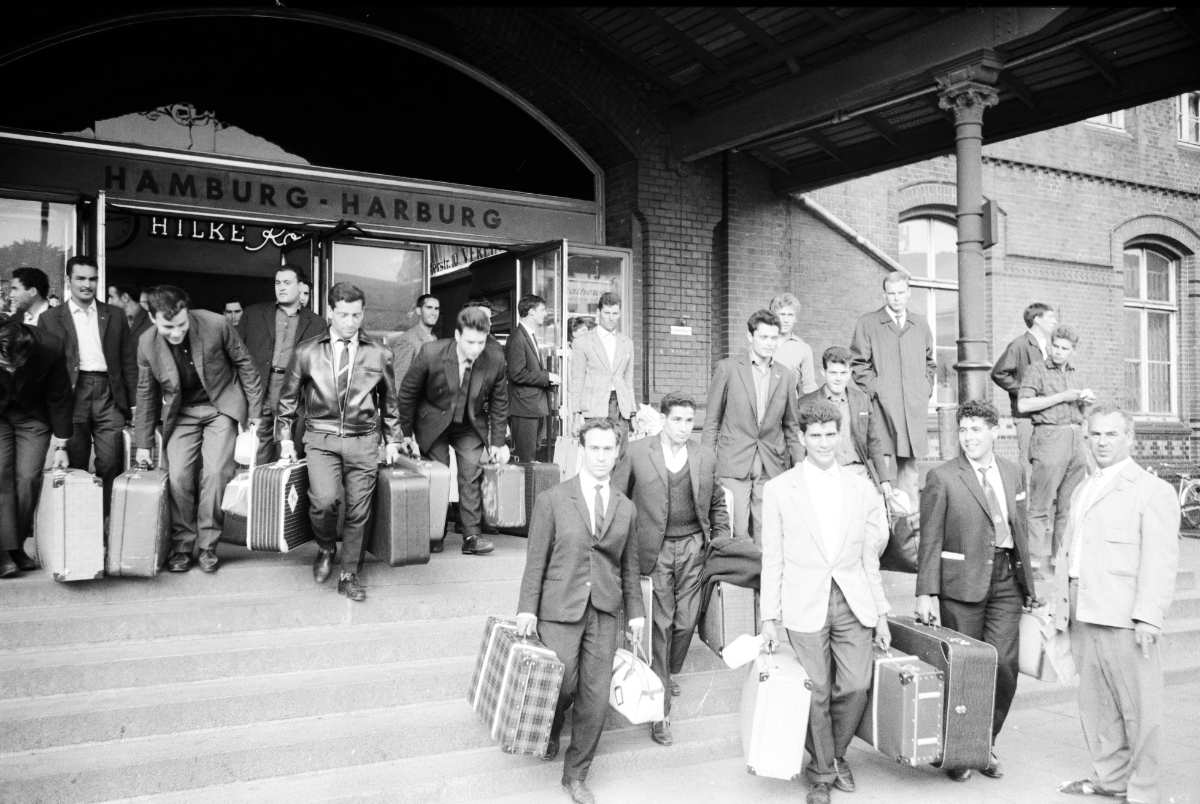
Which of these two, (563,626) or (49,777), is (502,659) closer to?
(563,626)

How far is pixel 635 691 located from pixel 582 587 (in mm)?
573

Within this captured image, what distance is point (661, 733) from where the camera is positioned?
5.46 m

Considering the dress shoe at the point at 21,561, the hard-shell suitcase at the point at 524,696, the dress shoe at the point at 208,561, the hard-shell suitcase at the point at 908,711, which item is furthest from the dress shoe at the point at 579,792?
the dress shoe at the point at 21,561

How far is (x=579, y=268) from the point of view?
10609mm

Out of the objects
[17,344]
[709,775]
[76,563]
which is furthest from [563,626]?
[17,344]

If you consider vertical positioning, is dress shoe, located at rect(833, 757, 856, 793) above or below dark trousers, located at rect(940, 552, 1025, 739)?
below

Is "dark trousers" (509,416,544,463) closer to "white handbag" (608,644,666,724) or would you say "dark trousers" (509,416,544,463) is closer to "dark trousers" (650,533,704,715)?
"dark trousers" (650,533,704,715)

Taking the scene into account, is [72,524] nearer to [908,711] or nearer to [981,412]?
[908,711]

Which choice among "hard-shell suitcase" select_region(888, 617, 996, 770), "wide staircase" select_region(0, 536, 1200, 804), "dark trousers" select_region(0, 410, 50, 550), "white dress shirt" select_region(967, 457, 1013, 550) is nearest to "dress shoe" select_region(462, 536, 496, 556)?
"wide staircase" select_region(0, 536, 1200, 804)

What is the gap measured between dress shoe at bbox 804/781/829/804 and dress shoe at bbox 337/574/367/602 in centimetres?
288

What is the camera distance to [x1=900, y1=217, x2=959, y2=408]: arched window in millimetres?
13641

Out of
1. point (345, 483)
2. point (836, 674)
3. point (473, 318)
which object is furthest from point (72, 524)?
point (836, 674)

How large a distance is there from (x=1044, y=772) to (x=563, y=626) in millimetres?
2956

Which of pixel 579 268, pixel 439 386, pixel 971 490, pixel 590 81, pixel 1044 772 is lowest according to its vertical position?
pixel 1044 772
